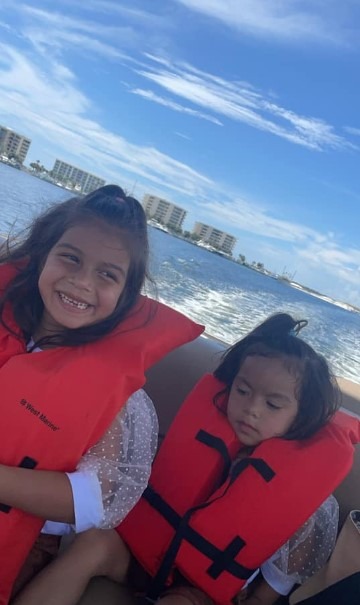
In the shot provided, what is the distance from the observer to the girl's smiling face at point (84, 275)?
1.60 m

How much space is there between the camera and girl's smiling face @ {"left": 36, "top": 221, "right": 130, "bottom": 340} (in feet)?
5.24

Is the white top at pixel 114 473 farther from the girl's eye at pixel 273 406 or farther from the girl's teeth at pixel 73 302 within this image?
the girl's eye at pixel 273 406

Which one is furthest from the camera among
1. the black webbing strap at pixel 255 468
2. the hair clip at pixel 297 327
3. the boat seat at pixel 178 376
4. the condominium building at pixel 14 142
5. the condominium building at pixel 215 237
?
the condominium building at pixel 14 142

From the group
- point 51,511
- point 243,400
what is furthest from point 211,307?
point 51,511

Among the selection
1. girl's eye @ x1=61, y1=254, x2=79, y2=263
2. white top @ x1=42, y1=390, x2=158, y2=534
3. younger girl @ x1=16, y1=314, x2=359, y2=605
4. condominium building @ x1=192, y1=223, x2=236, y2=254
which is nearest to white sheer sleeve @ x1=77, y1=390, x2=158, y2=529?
white top @ x1=42, y1=390, x2=158, y2=534

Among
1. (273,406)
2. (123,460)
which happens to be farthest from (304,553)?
(123,460)

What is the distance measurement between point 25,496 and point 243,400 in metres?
0.76

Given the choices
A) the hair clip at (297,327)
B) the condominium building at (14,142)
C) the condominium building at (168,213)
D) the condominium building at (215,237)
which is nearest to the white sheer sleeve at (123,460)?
the hair clip at (297,327)

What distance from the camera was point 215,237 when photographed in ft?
81.5

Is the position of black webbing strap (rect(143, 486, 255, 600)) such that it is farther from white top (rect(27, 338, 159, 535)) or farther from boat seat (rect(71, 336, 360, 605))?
boat seat (rect(71, 336, 360, 605))

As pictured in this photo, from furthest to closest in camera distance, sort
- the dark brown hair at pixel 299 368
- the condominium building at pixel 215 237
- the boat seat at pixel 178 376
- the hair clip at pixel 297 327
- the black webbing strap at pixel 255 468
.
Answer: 1. the condominium building at pixel 215 237
2. the boat seat at pixel 178 376
3. the hair clip at pixel 297 327
4. the dark brown hair at pixel 299 368
5. the black webbing strap at pixel 255 468

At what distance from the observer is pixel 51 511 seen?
1396 millimetres

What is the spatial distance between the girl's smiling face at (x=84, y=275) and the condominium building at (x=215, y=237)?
21.2 meters

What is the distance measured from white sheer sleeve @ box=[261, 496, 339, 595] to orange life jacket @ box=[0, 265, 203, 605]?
0.71 meters
